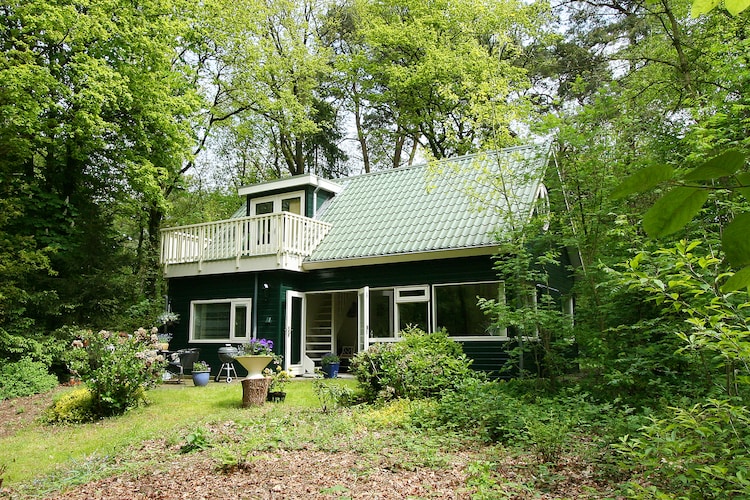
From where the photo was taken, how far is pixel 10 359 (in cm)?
1093

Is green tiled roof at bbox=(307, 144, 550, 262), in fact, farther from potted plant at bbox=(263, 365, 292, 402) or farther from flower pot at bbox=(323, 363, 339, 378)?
potted plant at bbox=(263, 365, 292, 402)

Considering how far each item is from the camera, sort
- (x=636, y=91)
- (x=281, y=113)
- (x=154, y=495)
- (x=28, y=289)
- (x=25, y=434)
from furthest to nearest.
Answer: (x=281, y=113), (x=636, y=91), (x=28, y=289), (x=25, y=434), (x=154, y=495)

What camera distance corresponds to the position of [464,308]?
37.4ft

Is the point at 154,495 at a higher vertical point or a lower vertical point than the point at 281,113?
lower

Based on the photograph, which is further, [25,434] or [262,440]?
[25,434]

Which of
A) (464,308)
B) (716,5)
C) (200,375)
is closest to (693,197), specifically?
(716,5)

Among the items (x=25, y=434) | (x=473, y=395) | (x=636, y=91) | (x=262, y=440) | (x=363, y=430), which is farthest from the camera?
(x=636, y=91)

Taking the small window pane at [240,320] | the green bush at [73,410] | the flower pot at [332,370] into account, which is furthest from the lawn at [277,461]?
the small window pane at [240,320]

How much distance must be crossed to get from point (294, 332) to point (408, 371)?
5933 mm

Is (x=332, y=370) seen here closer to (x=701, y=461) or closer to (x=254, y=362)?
(x=254, y=362)

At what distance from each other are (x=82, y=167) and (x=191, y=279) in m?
4.13

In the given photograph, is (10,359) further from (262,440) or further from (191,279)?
(262,440)

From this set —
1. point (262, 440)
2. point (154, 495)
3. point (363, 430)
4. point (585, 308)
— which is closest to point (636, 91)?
point (585, 308)

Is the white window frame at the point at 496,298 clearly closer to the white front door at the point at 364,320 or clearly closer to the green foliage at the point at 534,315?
the white front door at the point at 364,320
